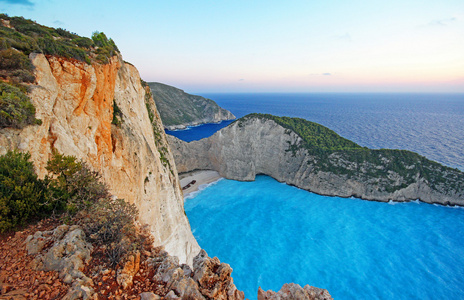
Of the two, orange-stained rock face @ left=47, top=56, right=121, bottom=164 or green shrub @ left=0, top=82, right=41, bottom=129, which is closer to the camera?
green shrub @ left=0, top=82, right=41, bottom=129

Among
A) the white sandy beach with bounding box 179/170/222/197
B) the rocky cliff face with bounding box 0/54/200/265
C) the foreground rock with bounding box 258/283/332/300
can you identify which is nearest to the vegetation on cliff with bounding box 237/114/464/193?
the white sandy beach with bounding box 179/170/222/197

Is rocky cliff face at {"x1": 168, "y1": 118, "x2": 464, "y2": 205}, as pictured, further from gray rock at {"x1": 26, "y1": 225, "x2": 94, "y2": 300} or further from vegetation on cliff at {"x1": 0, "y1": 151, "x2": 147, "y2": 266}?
gray rock at {"x1": 26, "y1": 225, "x2": 94, "y2": 300}

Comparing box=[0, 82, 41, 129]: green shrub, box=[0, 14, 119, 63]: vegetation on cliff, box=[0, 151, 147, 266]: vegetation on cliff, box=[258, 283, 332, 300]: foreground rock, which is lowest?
box=[258, 283, 332, 300]: foreground rock

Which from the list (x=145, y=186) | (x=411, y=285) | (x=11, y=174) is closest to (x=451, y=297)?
(x=411, y=285)

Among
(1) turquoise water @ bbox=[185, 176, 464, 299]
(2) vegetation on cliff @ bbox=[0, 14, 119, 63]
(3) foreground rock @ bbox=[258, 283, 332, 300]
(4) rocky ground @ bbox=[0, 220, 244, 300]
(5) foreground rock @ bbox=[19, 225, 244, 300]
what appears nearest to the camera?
(4) rocky ground @ bbox=[0, 220, 244, 300]

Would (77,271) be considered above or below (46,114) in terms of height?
below

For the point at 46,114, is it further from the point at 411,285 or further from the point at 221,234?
the point at 411,285

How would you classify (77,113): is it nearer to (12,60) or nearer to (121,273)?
(12,60)
